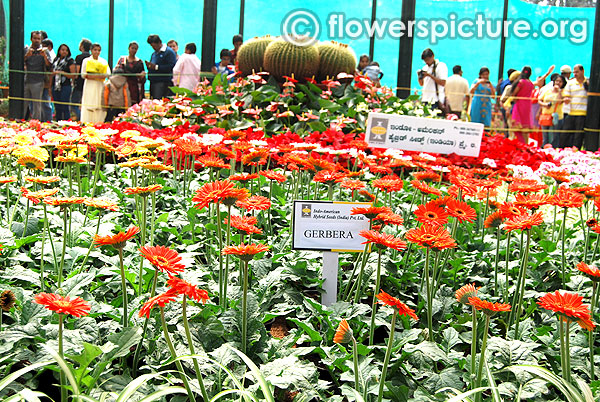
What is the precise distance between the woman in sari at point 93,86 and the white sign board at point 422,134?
621 cm

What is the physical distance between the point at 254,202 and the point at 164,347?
0.54 m

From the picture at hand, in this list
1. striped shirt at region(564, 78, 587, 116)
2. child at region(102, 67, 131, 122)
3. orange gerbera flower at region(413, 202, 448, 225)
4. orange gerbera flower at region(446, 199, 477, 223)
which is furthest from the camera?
striped shirt at region(564, 78, 587, 116)

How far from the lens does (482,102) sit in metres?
10.1

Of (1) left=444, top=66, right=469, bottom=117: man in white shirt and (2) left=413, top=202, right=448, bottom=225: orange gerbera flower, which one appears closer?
(2) left=413, top=202, right=448, bottom=225: orange gerbera flower

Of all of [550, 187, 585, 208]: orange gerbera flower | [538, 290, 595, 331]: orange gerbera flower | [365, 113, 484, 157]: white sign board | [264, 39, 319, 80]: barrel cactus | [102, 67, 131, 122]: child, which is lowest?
[538, 290, 595, 331]: orange gerbera flower

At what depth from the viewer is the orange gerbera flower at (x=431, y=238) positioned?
1482 mm

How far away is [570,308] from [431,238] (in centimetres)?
33

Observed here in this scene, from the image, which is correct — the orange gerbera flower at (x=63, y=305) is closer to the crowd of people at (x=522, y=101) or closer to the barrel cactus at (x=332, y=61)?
the barrel cactus at (x=332, y=61)

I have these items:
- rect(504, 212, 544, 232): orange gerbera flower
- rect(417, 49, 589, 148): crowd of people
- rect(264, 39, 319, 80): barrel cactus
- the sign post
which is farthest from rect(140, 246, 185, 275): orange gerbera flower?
rect(417, 49, 589, 148): crowd of people

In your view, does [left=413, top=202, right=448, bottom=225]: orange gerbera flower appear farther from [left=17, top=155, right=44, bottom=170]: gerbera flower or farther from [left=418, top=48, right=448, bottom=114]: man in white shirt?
[left=418, top=48, right=448, bottom=114]: man in white shirt

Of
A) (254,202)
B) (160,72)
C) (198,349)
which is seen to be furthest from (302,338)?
(160,72)

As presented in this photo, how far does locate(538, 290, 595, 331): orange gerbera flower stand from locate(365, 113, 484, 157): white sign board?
118 inches

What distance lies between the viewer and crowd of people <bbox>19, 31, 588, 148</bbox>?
9.44 meters

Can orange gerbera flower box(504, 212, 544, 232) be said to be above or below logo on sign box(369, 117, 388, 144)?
below
